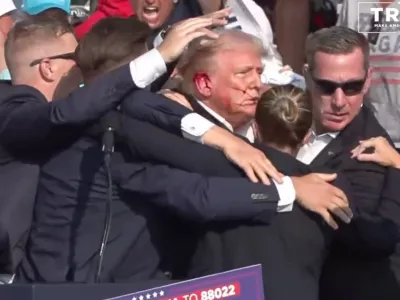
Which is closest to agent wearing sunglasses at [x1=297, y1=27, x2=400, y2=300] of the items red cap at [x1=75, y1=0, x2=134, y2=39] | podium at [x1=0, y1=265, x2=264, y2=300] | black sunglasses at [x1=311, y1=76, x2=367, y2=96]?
black sunglasses at [x1=311, y1=76, x2=367, y2=96]

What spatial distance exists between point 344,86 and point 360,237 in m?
0.76

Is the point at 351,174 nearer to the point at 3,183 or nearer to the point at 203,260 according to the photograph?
the point at 203,260

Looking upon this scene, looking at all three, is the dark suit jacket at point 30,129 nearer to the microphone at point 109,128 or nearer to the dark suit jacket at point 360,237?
the microphone at point 109,128

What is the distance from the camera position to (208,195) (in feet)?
10.6

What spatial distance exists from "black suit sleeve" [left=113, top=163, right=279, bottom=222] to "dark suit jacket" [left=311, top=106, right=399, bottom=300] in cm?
33

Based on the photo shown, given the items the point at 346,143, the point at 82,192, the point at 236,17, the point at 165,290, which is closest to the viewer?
the point at 165,290

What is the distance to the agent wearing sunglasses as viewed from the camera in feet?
11.4

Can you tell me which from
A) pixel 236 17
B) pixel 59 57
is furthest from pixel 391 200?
pixel 236 17

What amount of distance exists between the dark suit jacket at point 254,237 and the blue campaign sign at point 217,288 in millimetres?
127

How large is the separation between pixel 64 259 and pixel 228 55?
0.81 meters

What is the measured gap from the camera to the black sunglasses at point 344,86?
158 inches

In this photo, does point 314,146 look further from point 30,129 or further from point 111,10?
point 111,10

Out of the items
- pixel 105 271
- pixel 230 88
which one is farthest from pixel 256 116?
pixel 105 271

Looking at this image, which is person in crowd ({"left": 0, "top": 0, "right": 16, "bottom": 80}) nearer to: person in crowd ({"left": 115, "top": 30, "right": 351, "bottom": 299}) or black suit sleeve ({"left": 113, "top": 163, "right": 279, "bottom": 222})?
person in crowd ({"left": 115, "top": 30, "right": 351, "bottom": 299})
